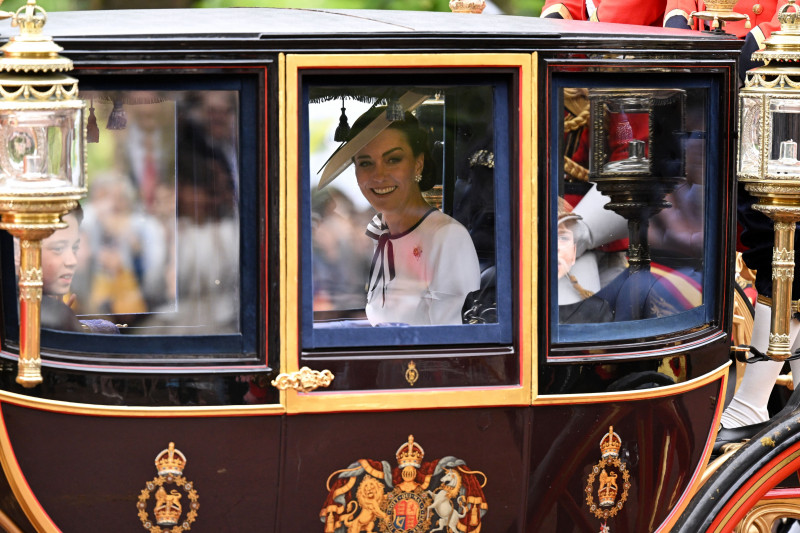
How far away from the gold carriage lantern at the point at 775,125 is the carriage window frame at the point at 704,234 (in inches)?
2.9

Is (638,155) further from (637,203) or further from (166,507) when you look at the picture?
(166,507)

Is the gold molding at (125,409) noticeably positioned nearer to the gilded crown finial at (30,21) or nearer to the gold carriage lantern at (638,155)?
the gilded crown finial at (30,21)

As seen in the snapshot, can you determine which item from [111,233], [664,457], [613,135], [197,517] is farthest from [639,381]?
[111,233]

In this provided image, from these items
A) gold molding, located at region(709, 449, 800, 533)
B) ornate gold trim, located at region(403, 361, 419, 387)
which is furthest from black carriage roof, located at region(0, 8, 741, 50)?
gold molding, located at region(709, 449, 800, 533)

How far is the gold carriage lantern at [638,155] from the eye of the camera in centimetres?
302

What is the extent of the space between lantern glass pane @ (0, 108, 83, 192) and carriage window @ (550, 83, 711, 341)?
3.65 ft

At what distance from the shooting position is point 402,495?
9.43 feet

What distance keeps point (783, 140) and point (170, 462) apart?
162 centimetres

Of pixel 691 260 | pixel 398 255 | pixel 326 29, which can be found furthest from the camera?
pixel 691 260

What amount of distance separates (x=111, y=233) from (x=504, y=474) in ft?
3.44

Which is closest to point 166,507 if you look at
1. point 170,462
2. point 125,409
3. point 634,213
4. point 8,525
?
point 170,462

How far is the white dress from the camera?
291cm

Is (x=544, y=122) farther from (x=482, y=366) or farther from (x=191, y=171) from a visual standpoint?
(x=191, y=171)

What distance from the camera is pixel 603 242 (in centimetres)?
305
